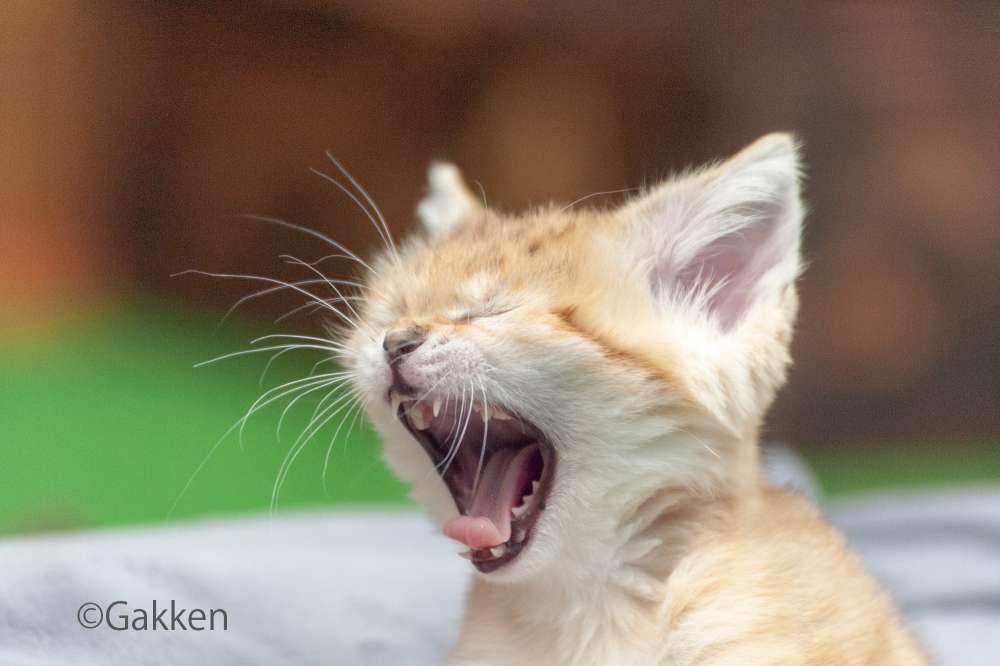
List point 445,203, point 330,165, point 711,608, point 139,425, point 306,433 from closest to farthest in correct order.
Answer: point 711,608 → point 445,203 → point 306,433 → point 139,425 → point 330,165

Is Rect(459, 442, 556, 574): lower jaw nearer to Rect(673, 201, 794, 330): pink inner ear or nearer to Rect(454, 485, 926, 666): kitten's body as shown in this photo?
Rect(454, 485, 926, 666): kitten's body

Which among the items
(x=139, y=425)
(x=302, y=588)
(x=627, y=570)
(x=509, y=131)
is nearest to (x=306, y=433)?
(x=302, y=588)

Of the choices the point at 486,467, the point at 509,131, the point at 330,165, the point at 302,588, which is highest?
the point at 509,131

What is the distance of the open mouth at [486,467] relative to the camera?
0.80 m

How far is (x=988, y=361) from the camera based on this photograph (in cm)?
247

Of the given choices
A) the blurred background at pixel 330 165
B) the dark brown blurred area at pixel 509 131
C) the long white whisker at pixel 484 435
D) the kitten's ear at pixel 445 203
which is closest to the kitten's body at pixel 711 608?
the long white whisker at pixel 484 435

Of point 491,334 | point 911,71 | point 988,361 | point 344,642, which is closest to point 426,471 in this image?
point 491,334

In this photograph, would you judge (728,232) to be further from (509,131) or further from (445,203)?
(509,131)

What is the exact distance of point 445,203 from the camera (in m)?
1.14

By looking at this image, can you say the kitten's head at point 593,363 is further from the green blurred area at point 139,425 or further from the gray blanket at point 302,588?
the green blurred area at point 139,425

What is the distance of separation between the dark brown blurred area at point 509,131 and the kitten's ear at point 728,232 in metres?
1.11

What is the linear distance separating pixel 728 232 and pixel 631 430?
213 mm

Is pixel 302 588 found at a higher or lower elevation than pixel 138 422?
lower

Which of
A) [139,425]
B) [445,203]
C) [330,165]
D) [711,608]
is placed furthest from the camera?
[330,165]
